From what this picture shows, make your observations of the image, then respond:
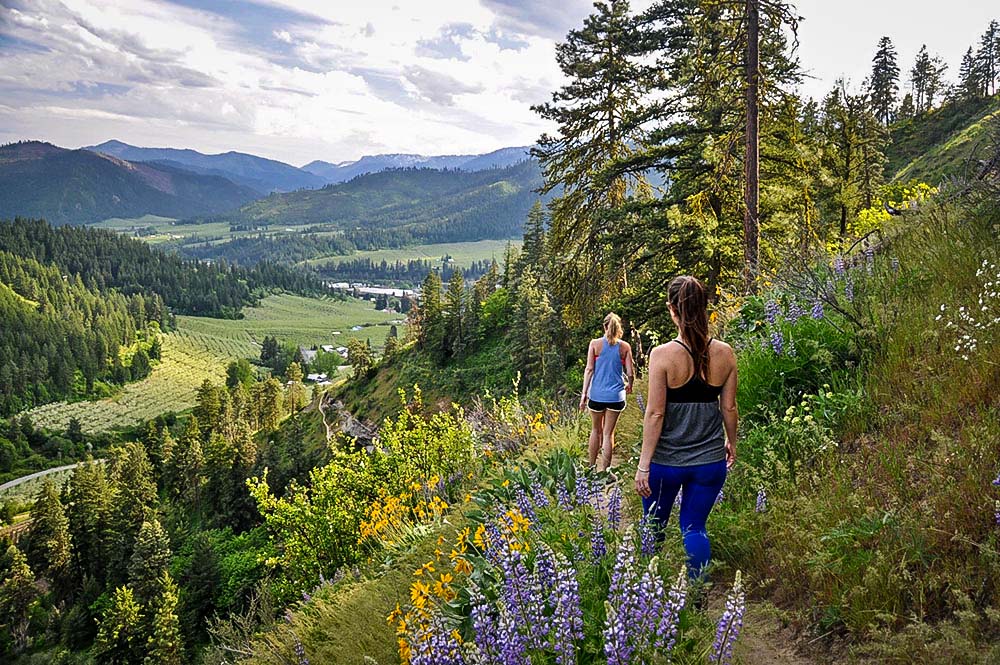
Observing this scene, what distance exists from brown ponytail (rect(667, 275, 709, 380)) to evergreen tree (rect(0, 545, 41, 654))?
76609mm

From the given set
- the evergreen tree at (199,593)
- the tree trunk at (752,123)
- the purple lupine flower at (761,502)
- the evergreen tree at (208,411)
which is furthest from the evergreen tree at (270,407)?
the purple lupine flower at (761,502)

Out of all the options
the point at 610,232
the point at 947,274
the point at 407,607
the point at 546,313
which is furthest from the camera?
the point at 546,313

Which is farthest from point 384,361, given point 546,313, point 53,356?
point 53,356

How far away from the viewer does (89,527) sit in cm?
6681

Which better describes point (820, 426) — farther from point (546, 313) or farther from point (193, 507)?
point (193, 507)

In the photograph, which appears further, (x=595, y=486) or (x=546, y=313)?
(x=546, y=313)

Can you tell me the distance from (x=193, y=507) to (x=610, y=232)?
3125 inches

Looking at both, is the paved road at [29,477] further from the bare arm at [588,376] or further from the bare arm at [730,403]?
the bare arm at [730,403]

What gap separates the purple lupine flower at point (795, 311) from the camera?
21.7ft

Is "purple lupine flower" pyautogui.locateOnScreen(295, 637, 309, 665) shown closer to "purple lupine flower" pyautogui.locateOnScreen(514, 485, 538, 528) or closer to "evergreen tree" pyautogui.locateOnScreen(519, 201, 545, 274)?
"purple lupine flower" pyautogui.locateOnScreen(514, 485, 538, 528)

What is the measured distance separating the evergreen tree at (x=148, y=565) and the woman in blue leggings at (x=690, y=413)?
185 ft

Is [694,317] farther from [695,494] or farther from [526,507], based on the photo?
[526,507]

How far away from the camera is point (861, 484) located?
14.3 feet

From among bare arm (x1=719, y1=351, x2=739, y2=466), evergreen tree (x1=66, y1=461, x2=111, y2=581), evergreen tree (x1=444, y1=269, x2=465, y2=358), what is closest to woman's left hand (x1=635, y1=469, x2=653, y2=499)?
bare arm (x1=719, y1=351, x2=739, y2=466)
